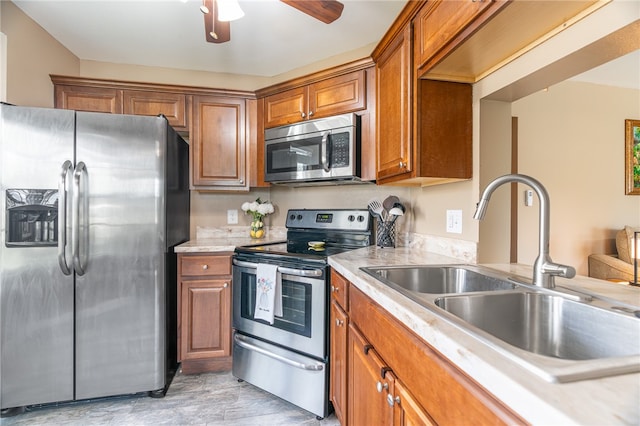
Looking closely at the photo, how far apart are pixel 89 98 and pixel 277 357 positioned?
2.40 meters

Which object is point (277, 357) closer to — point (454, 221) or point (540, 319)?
point (454, 221)

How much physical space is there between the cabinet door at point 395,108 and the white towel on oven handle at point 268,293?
0.91 metres

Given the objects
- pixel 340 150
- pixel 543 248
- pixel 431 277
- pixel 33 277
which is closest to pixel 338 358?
pixel 431 277

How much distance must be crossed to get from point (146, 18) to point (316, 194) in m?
1.73

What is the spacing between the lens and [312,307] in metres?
1.73

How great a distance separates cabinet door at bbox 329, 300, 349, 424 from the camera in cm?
147

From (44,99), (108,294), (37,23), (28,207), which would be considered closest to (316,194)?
(108,294)

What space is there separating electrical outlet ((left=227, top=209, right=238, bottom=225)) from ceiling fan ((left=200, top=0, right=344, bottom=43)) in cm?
153

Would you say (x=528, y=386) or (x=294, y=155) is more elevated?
(x=294, y=155)

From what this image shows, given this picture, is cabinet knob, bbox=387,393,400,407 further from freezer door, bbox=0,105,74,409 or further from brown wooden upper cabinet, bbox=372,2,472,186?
freezer door, bbox=0,105,74,409

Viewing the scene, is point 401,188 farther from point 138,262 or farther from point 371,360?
point 138,262

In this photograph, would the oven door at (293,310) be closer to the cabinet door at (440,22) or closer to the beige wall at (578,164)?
the cabinet door at (440,22)

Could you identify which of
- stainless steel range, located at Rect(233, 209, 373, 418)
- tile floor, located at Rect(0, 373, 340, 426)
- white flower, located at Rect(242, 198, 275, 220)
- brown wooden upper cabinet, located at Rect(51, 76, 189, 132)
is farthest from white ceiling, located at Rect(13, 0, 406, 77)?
tile floor, located at Rect(0, 373, 340, 426)

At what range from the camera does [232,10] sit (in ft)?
4.76
